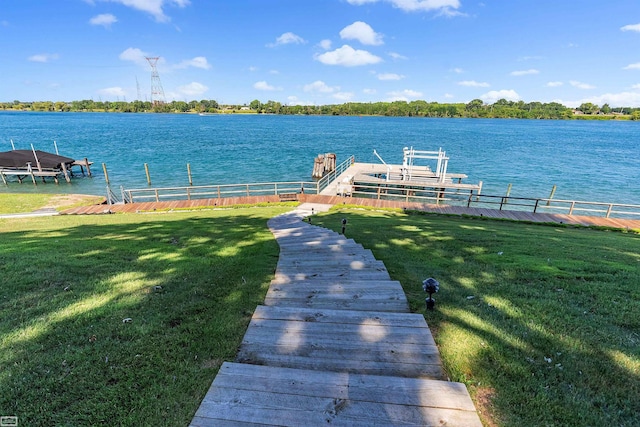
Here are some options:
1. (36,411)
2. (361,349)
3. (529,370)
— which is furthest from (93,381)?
(529,370)

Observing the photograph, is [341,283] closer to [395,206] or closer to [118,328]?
[118,328]

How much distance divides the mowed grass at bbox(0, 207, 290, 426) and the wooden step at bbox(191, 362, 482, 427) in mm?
350

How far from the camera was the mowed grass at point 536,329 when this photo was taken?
221cm

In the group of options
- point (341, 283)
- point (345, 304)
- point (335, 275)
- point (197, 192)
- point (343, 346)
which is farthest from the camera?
point (197, 192)

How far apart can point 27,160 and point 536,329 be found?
120 ft

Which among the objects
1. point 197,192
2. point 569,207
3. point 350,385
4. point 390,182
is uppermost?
point 350,385

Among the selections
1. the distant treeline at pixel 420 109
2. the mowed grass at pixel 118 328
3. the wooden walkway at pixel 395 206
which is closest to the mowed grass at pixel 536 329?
the mowed grass at pixel 118 328

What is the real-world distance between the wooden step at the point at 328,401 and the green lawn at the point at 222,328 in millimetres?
298

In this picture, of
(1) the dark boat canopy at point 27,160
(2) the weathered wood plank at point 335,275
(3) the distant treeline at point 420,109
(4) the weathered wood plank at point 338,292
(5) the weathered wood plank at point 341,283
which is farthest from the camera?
(3) the distant treeline at point 420,109

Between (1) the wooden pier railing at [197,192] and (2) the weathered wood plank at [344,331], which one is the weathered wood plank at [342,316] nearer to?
(2) the weathered wood plank at [344,331]

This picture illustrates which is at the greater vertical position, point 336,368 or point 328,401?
point 328,401

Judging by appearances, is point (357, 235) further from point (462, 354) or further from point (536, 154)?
point (536, 154)

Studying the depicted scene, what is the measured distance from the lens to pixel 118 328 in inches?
119

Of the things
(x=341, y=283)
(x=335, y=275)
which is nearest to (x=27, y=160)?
(x=335, y=275)
